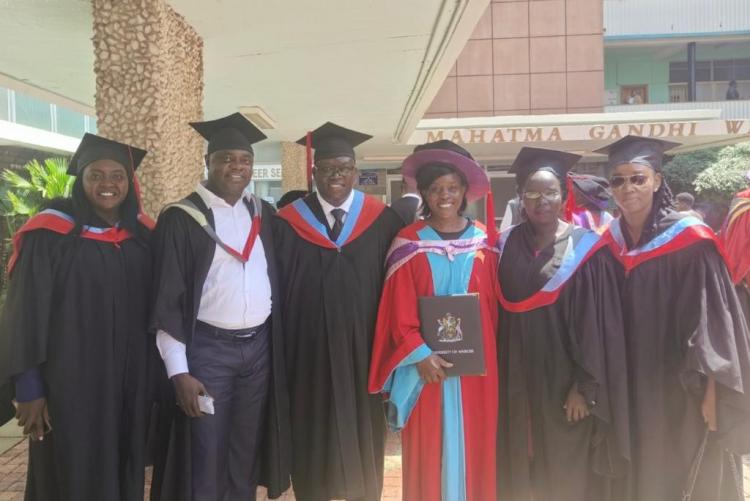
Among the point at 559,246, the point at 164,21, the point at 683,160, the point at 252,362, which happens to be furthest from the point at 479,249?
the point at 683,160

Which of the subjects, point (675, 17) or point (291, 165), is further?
point (675, 17)

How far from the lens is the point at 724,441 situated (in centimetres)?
249

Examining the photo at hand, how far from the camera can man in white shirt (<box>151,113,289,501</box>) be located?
2559mm

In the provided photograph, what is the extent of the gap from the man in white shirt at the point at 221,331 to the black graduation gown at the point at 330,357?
0.38 ft

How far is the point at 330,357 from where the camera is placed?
9.32ft

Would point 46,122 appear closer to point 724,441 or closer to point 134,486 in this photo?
point 134,486

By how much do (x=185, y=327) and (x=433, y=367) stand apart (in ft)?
3.74

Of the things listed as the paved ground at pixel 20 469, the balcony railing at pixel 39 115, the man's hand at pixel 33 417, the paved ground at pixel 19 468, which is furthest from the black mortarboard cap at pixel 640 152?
the balcony railing at pixel 39 115

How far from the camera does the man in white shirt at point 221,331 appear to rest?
2.56 metres

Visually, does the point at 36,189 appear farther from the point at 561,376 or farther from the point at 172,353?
the point at 561,376

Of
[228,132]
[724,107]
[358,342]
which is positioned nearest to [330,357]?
[358,342]

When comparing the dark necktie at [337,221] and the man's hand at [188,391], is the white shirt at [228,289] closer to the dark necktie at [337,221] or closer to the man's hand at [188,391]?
the man's hand at [188,391]

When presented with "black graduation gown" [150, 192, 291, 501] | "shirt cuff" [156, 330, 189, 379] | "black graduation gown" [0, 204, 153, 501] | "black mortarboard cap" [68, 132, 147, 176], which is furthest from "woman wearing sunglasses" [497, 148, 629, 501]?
"black mortarboard cap" [68, 132, 147, 176]

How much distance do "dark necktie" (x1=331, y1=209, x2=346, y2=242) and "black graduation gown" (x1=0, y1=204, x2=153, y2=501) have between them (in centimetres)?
93
